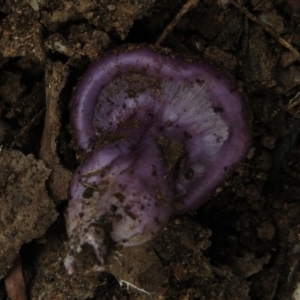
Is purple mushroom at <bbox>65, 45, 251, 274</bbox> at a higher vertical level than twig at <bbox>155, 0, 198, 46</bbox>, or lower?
lower

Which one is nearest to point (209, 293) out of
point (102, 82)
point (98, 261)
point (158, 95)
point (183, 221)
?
point (183, 221)

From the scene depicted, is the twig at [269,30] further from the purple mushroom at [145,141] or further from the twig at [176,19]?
the purple mushroom at [145,141]

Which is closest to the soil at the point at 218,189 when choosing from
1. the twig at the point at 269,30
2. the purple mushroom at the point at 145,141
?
the twig at the point at 269,30

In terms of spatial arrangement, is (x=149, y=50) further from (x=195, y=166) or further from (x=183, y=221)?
(x=183, y=221)

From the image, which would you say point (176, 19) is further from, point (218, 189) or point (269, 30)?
point (218, 189)

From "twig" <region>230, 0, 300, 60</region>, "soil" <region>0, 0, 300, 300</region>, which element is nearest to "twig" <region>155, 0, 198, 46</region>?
"soil" <region>0, 0, 300, 300</region>

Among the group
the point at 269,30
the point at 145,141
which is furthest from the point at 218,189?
the point at 269,30

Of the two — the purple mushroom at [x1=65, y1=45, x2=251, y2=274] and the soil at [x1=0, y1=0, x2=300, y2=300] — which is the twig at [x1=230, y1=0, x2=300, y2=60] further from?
the purple mushroom at [x1=65, y1=45, x2=251, y2=274]
